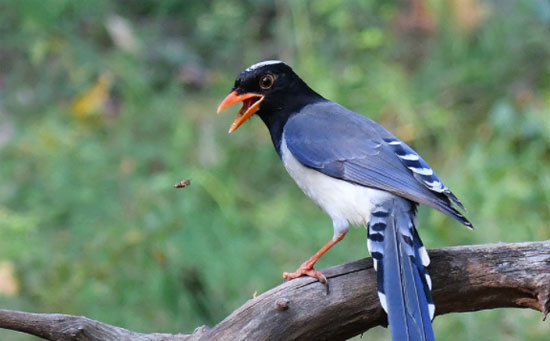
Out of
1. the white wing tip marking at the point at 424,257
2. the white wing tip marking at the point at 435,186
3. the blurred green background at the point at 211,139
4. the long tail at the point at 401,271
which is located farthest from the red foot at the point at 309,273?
the blurred green background at the point at 211,139

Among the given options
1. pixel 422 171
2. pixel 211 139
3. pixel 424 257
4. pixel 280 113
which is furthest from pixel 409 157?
pixel 211 139

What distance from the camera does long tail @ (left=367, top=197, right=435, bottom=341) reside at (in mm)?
3174

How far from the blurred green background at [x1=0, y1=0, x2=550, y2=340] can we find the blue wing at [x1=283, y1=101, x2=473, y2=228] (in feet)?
4.31

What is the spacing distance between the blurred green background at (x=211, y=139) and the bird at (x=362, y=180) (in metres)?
1.27

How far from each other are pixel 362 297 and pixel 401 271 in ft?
0.65

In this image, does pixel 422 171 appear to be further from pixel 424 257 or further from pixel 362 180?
pixel 424 257

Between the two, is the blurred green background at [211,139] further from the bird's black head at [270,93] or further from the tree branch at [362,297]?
the tree branch at [362,297]

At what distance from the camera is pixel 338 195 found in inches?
146

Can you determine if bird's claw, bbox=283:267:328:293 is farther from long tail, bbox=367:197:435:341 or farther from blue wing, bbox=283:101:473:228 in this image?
blue wing, bbox=283:101:473:228

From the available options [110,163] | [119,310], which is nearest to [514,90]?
[110,163]

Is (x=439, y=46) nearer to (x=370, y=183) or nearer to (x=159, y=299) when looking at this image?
(x=159, y=299)

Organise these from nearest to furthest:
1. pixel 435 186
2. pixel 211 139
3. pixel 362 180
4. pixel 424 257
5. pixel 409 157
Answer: pixel 424 257
pixel 435 186
pixel 362 180
pixel 409 157
pixel 211 139

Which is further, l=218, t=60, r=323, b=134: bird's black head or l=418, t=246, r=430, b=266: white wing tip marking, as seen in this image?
l=218, t=60, r=323, b=134: bird's black head

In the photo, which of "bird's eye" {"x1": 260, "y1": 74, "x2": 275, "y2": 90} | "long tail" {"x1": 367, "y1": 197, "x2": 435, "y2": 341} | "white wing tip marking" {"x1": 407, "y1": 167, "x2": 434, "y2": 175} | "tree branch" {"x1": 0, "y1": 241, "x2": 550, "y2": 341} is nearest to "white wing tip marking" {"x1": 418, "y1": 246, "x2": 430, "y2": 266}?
"long tail" {"x1": 367, "y1": 197, "x2": 435, "y2": 341}
